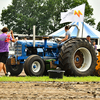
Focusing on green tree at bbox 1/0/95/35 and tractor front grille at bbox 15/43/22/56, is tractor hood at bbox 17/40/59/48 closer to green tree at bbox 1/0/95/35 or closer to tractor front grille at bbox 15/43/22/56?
tractor front grille at bbox 15/43/22/56

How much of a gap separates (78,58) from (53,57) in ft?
3.32

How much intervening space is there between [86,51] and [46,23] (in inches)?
1669

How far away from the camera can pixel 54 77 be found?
26.5 ft

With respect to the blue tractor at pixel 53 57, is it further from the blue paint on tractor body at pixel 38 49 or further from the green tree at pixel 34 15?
the green tree at pixel 34 15

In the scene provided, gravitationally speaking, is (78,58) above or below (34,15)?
below

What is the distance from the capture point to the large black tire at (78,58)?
8.83 metres

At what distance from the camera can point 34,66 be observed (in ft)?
29.8

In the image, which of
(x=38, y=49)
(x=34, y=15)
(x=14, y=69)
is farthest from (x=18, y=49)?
(x=34, y=15)

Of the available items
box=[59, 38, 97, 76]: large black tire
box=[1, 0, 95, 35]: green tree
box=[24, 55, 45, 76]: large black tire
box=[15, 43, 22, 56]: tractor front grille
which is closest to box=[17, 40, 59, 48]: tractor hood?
box=[15, 43, 22, 56]: tractor front grille

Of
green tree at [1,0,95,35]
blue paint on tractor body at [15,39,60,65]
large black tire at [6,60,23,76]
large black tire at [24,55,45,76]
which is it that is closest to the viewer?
large black tire at [24,55,45,76]

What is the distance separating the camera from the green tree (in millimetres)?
50562

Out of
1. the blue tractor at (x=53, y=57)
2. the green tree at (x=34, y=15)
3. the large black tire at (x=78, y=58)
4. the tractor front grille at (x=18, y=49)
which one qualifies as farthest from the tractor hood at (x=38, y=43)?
the green tree at (x=34, y=15)

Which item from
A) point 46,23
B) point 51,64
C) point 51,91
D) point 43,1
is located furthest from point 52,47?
point 43,1

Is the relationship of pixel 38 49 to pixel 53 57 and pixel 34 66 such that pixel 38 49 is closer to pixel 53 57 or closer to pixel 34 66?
pixel 53 57
